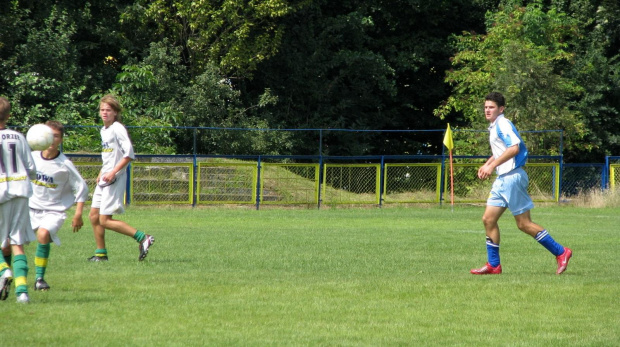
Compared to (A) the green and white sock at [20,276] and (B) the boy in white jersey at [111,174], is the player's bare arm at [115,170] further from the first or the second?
(A) the green and white sock at [20,276]

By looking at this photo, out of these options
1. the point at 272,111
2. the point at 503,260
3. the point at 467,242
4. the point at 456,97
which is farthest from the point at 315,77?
the point at 503,260

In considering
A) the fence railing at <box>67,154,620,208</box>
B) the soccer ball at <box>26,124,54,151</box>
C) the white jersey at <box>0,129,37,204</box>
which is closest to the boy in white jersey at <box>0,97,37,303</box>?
the white jersey at <box>0,129,37,204</box>

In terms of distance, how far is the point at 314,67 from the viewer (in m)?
35.6

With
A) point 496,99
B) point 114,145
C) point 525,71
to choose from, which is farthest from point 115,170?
point 525,71

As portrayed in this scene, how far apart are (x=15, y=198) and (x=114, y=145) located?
10.7 feet

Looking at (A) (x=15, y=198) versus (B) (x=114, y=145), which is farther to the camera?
(B) (x=114, y=145)

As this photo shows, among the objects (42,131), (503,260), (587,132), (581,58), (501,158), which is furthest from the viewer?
(581,58)

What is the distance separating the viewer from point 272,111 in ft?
115

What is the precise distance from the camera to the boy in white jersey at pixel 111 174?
10.4 m

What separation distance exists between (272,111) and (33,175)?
27756 millimetres

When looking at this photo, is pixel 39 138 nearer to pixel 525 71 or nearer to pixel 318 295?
pixel 318 295

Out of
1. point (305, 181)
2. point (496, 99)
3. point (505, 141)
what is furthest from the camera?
point (305, 181)

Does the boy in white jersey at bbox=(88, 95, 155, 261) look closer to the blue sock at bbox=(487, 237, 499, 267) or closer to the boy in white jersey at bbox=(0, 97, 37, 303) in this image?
the boy in white jersey at bbox=(0, 97, 37, 303)

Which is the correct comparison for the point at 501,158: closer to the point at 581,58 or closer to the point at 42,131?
the point at 42,131
